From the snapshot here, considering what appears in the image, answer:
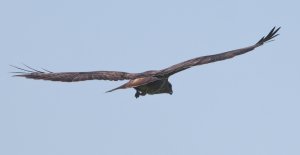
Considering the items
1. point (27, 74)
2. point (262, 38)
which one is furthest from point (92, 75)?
point (262, 38)

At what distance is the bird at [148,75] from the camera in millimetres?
20688

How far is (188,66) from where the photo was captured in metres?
20.6

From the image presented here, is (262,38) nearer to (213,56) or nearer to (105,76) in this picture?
(213,56)

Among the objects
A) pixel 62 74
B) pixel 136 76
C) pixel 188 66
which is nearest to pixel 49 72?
pixel 62 74

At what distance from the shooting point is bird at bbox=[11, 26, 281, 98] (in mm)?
20688

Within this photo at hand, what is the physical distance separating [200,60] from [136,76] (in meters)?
1.90

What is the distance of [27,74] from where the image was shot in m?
21.2

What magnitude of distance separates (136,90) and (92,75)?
1395mm

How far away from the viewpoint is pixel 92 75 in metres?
21.7

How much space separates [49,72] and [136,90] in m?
2.56

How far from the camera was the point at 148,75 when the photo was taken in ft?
69.4

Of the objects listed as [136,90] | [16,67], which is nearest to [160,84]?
[136,90]

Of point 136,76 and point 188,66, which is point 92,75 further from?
point 188,66

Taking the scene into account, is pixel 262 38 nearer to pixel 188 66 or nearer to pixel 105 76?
pixel 188 66
